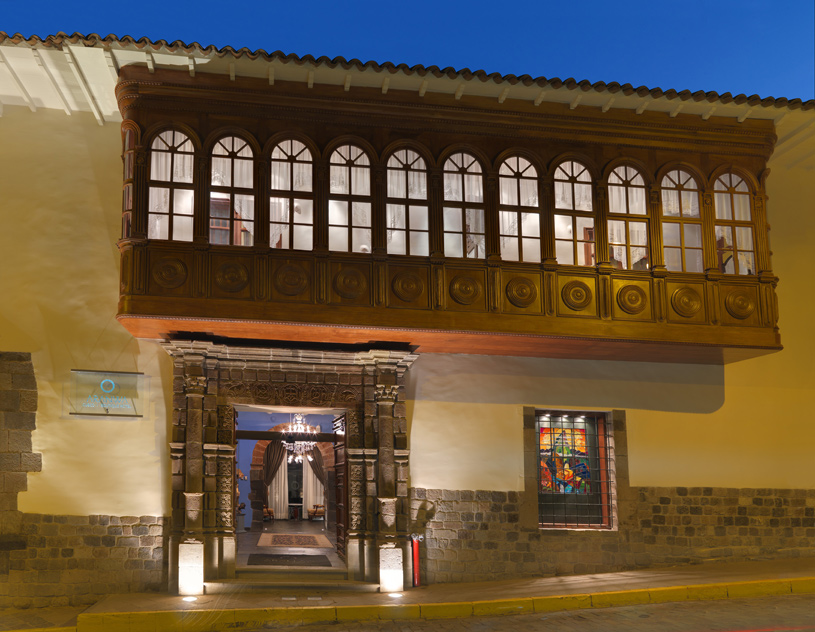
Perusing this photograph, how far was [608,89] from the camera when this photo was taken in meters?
10.3

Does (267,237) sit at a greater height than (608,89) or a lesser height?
lesser

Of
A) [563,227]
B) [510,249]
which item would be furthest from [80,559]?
[563,227]

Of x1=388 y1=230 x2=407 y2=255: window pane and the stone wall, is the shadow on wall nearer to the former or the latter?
the stone wall

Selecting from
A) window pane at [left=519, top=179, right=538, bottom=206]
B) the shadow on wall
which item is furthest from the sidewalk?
window pane at [left=519, top=179, right=538, bottom=206]

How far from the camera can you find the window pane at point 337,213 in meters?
10.3

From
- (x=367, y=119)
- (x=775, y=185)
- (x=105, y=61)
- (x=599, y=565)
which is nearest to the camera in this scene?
(x=105, y=61)

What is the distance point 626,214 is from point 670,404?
2992 mm

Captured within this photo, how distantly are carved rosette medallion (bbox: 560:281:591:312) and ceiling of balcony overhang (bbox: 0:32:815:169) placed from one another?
7.58ft

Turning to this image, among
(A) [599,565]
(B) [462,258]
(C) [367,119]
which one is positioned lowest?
(A) [599,565]

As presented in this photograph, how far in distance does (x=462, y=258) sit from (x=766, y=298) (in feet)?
13.4

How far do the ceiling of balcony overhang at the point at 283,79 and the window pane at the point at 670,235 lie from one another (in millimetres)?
1528

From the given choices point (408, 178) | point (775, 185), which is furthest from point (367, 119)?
point (775, 185)

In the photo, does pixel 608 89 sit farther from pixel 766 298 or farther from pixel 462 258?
pixel 766 298

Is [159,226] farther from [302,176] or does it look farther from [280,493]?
[280,493]
